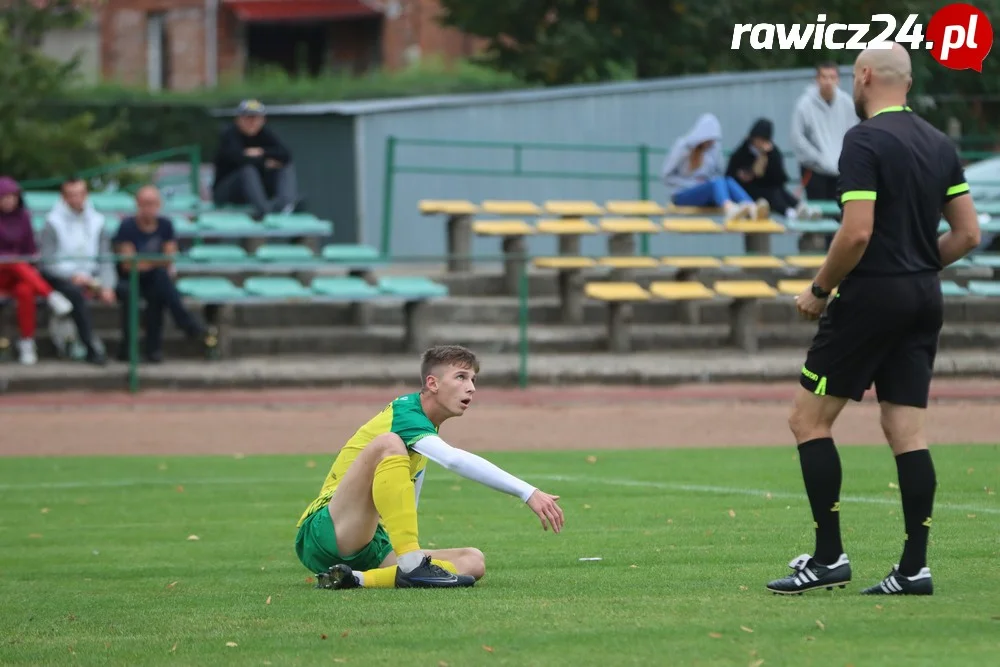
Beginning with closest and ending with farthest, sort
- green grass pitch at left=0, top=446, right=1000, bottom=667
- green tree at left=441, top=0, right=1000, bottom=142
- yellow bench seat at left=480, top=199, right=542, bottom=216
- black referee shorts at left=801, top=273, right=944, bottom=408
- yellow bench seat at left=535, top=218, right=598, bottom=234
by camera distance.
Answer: green grass pitch at left=0, top=446, right=1000, bottom=667, black referee shorts at left=801, top=273, right=944, bottom=408, yellow bench seat at left=535, top=218, right=598, bottom=234, yellow bench seat at left=480, top=199, right=542, bottom=216, green tree at left=441, top=0, right=1000, bottom=142

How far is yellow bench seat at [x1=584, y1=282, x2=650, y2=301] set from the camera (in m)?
19.4

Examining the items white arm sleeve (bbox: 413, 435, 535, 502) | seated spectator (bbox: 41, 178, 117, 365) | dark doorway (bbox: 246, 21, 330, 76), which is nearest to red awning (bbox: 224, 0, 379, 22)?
dark doorway (bbox: 246, 21, 330, 76)

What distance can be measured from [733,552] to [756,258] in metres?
12.9

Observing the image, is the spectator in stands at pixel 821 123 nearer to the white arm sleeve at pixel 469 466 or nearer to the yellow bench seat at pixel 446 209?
the yellow bench seat at pixel 446 209

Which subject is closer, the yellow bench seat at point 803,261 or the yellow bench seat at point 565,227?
the yellow bench seat at point 803,261

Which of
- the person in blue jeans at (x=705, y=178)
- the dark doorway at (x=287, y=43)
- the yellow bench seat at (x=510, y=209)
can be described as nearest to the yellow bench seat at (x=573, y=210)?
the yellow bench seat at (x=510, y=209)

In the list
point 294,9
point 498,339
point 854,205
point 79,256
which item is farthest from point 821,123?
point 294,9

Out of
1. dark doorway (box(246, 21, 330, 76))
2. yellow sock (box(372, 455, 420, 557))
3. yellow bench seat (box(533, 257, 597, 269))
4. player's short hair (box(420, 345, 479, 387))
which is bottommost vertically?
yellow sock (box(372, 455, 420, 557))

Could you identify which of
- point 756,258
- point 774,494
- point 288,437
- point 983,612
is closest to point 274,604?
point 983,612

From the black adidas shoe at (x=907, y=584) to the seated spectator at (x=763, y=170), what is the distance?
15.4 meters

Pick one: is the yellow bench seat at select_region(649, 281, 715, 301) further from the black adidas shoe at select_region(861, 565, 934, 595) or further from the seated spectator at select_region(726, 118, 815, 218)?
the black adidas shoe at select_region(861, 565, 934, 595)

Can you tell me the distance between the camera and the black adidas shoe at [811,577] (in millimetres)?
6711

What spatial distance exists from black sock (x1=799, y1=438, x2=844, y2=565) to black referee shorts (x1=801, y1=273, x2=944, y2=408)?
0.25 metres

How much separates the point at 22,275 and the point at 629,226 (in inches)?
297
